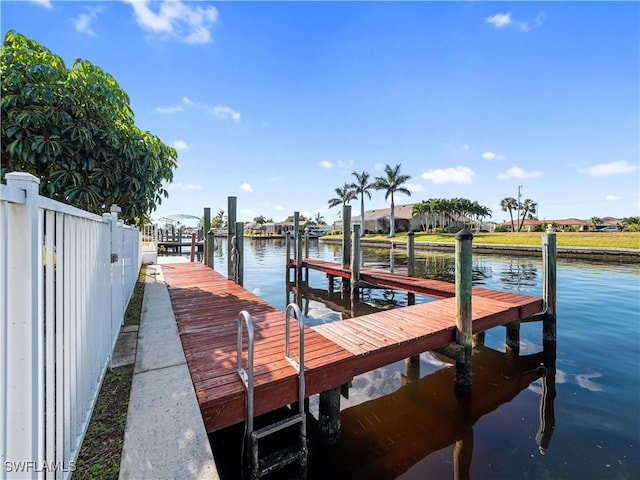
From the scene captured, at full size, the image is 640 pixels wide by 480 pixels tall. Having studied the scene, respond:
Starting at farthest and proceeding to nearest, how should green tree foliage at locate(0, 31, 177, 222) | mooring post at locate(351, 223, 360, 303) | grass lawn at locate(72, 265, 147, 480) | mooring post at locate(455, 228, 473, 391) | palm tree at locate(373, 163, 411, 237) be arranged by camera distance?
palm tree at locate(373, 163, 411, 237)
mooring post at locate(351, 223, 360, 303)
mooring post at locate(455, 228, 473, 391)
green tree foliage at locate(0, 31, 177, 222)
grass lawn at locate(72, 265, 147, 480)

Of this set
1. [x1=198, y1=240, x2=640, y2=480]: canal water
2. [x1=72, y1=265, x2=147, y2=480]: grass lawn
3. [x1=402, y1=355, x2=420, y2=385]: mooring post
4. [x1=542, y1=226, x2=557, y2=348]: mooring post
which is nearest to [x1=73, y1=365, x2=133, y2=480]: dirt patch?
[x1=72, y1=265, x2=147, y2=480]: grass lawn

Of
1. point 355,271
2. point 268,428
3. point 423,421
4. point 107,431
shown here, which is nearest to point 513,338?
point 423,421

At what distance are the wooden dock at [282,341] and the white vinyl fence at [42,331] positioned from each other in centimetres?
111

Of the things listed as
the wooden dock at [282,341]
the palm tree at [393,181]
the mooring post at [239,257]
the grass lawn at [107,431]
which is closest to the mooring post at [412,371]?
the wooden dock at [282,341]

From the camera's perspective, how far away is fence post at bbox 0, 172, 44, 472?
3.95ft

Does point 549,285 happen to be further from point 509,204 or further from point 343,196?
point 509,204

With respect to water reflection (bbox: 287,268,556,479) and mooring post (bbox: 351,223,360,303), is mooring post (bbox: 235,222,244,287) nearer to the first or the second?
mooring post (bbox: 351,223,360,303)

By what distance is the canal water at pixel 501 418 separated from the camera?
3.49m

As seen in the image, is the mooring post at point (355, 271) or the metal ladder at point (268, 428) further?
the mooring post at point (355, 271)

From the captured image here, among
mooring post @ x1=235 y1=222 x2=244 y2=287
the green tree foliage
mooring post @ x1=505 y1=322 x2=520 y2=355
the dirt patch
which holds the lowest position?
mooring post @ x1=505 y1=322 x2=520 y2=355

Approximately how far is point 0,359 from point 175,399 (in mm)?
1946

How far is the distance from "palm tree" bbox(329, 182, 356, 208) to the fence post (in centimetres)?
4777

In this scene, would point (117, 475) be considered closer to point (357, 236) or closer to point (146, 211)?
point (146, 211)

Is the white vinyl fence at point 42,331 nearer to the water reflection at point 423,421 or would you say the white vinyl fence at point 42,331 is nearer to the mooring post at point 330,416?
the mooring post at point 330,416
